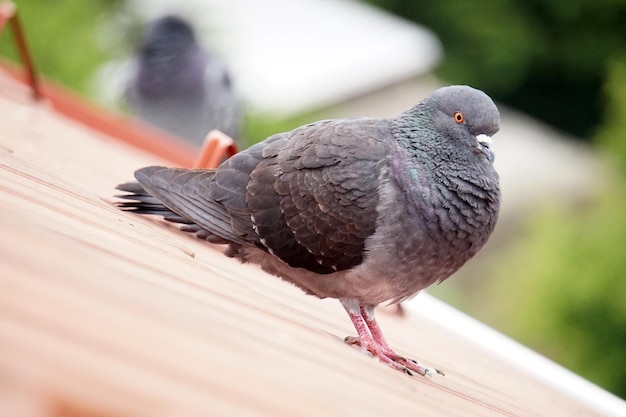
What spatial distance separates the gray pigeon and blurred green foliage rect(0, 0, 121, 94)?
961 cm

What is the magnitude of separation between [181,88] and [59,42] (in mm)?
3032

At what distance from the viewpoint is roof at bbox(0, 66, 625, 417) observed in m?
1.55

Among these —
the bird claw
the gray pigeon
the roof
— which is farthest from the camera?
the gray pigeon

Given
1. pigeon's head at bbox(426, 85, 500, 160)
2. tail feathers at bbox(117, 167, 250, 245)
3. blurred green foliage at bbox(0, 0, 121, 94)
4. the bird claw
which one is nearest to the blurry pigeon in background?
blurred green foliage at bbox(0, 0, 121, 94)

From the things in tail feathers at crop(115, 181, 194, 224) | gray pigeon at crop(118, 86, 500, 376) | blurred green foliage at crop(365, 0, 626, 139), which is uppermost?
blurred green foliage at crop(365, 0, 626, 139)

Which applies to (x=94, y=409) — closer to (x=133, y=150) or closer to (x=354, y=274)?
(x=354, y=274)

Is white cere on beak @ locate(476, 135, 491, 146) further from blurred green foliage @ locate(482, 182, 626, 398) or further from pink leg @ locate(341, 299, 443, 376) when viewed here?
blurred green foliage @ locate(482, 182, 626, 398)

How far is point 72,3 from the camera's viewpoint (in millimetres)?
14227

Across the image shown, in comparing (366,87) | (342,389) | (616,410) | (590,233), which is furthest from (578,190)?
(342,389)

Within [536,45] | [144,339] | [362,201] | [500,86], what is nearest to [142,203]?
[362,201]

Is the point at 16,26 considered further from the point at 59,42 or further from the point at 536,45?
the point at 536,45

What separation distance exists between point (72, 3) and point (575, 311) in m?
8.25

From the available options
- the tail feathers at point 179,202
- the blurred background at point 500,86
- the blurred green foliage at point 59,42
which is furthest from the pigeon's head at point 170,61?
the tail feathers at point 179,202

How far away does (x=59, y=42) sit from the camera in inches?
534
